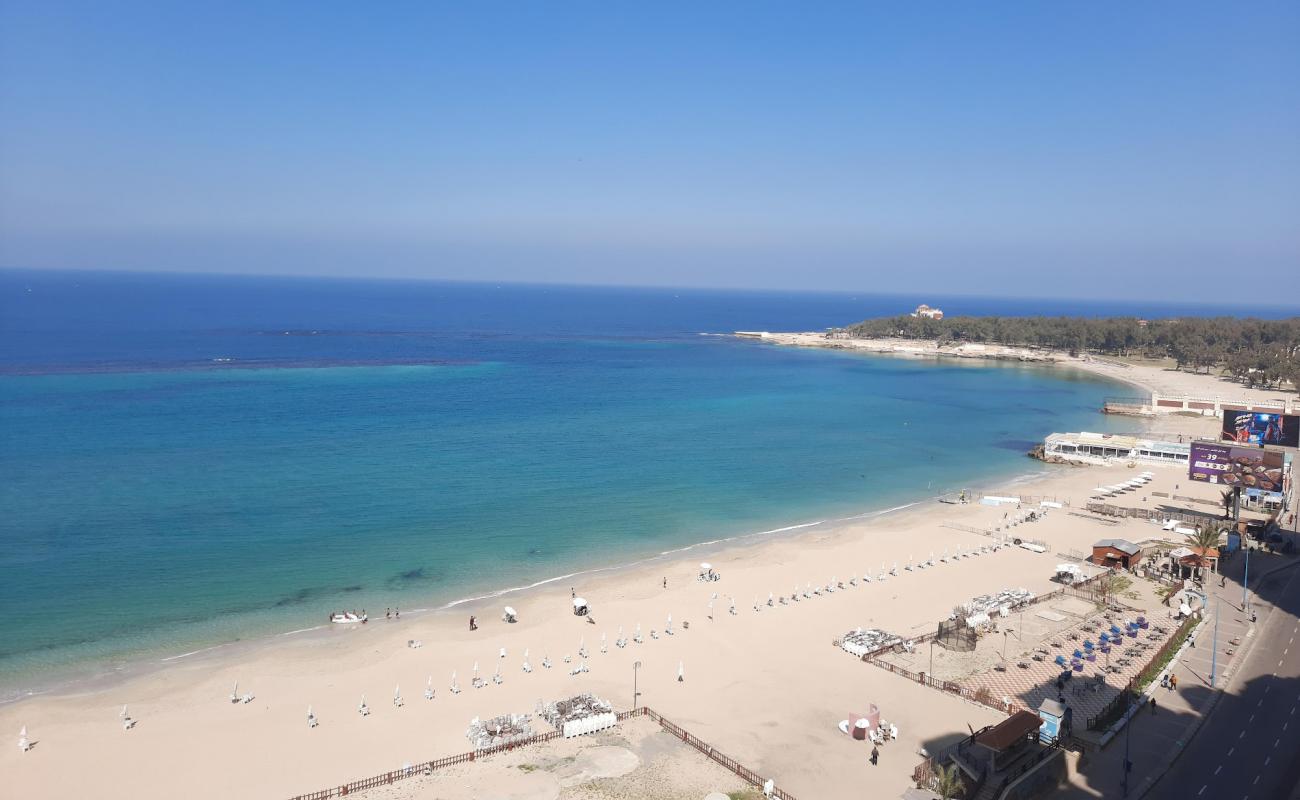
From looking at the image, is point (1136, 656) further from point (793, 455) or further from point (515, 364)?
point (515, 364)

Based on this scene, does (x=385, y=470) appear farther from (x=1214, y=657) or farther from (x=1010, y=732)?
(x=1214, y=657)

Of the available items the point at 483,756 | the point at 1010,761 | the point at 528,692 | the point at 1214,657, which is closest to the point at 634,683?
the point at 528,692

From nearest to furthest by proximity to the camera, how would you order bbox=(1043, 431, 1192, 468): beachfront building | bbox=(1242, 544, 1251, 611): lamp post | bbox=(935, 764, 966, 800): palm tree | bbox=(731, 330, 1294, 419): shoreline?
bbox=(935, 764, 966, 800): palm tree → bbox=(1242, 544, 1251, 611): lamp post → bbox=(1043, 431, 1192, 468): beachfront building → bbox=(731, 330, 1294, 419): shoreline

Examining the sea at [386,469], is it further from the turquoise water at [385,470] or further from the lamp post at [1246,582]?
the lamp post at [1246,582]

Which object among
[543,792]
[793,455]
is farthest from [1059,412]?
[543,792]

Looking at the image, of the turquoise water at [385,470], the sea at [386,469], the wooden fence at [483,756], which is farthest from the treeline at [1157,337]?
the wooden fence at [483,756]

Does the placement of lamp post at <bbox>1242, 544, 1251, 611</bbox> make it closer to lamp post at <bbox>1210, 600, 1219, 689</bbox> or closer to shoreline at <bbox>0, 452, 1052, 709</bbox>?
lamp post at <bbox>1210, 600, 1219, 689</bbox>

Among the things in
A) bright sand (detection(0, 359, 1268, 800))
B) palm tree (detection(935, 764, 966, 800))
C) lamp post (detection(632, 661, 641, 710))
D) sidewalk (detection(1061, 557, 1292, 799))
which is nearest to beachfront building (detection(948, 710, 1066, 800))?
palm tree (detection(935, 764, 966, 800))
